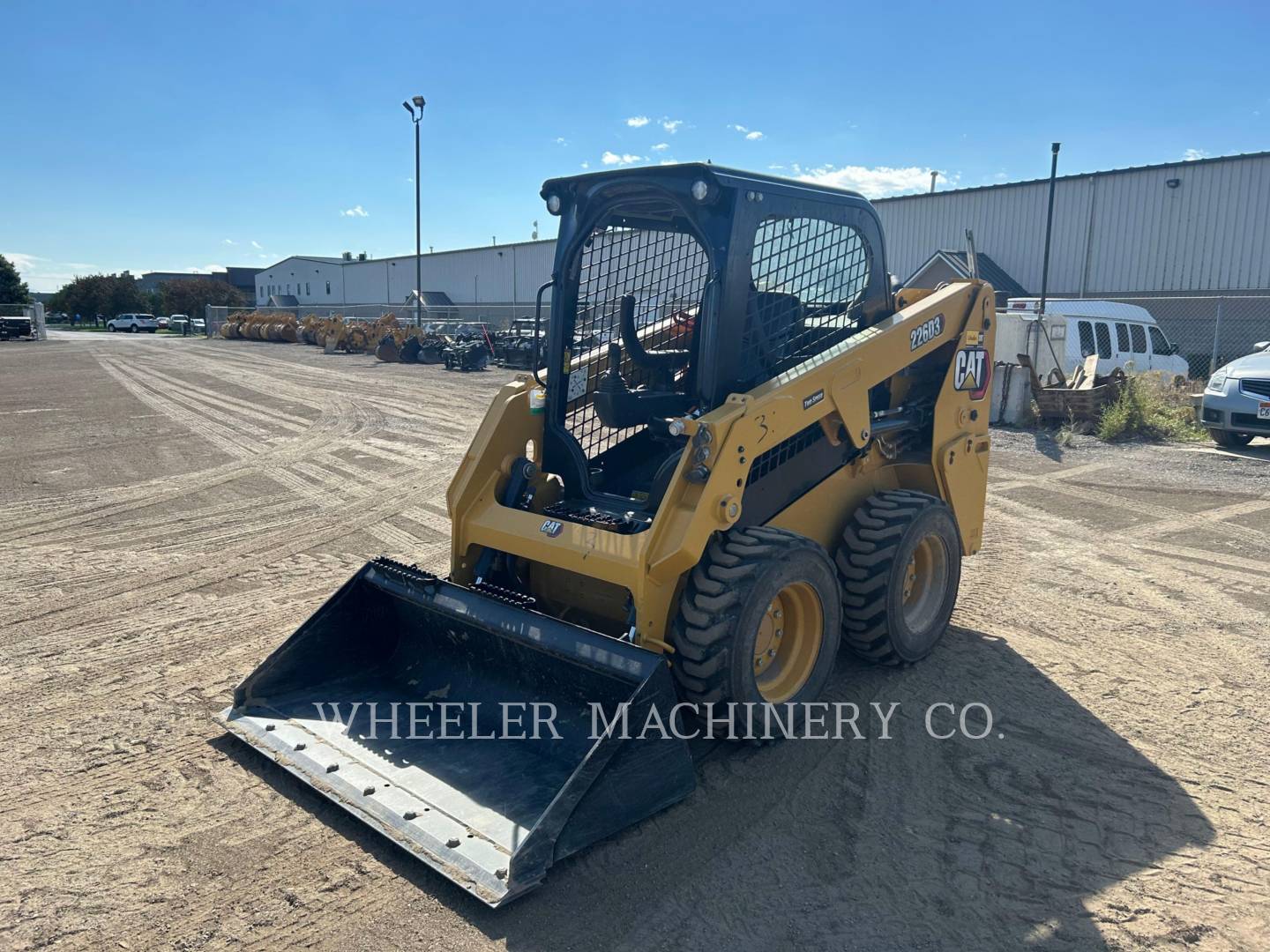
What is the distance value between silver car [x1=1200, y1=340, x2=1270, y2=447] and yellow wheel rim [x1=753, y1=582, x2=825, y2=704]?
9.82 m

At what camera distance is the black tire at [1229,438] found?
464 inches

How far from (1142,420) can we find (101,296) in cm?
8768

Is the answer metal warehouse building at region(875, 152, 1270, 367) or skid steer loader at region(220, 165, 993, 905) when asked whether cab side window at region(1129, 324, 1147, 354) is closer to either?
metal warehouse building at region(875, 152, 1270, 367)

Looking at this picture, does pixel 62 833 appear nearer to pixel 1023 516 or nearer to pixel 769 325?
pixel 769 325

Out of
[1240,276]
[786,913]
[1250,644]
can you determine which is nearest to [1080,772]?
[786,913]

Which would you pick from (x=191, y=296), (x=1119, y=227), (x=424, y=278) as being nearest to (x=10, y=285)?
(x=191, y=296)

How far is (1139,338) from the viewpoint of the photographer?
1576 centimetres

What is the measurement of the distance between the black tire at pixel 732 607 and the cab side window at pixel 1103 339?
1303 cm

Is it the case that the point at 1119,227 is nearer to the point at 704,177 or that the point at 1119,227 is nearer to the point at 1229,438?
the point at 1229,438

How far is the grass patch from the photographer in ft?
40.5

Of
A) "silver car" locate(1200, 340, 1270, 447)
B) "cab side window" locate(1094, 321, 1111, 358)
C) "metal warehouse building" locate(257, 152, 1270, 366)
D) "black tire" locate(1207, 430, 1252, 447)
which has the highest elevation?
"metal warehouse building" locate(257, 152, 1270, 366)

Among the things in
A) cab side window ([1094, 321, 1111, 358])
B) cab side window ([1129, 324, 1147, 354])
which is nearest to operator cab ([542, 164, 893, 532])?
cab side window ([1094, 321, 1111, 358])

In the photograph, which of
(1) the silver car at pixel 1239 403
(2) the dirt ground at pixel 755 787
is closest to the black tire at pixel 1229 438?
(1) the silver car at pixel 1239 403

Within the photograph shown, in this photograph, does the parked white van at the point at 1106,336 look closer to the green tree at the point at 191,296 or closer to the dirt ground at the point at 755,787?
the dirt ground at the point at 755,787
